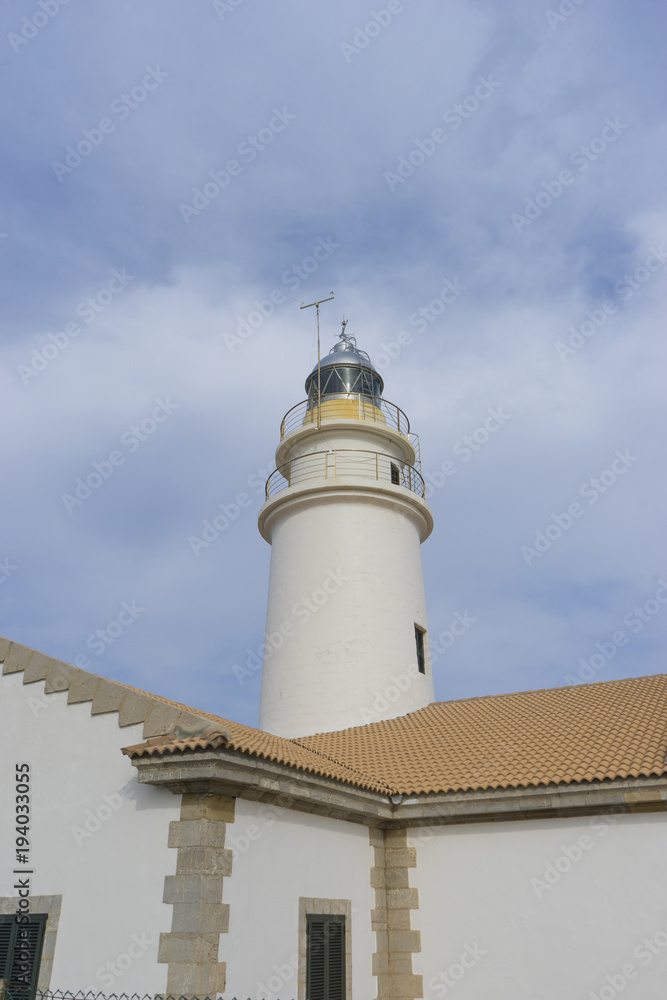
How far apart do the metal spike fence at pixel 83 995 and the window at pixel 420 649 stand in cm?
805

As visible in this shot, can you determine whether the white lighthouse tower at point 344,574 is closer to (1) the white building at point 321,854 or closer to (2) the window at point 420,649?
(2) the window at point 420,649

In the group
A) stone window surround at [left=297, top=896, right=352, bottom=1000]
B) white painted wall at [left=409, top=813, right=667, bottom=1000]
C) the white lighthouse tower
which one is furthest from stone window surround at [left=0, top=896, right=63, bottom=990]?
the white lighthouse tower

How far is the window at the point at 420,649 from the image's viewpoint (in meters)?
15.1

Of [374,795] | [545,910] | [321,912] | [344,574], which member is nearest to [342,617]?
[344,574]

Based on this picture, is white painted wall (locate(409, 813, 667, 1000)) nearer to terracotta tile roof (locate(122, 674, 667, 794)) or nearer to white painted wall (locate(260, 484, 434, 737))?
terracotta tile roof (locate(122, 674, 667, 794))

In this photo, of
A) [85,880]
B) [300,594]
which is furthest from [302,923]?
[300,594]

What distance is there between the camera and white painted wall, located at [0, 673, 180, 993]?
700 cm

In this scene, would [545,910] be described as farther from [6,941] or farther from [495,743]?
[6,941]

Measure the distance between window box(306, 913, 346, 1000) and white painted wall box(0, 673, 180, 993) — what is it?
1.94 metres

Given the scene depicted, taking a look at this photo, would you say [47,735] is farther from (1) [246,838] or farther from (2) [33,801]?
(1) [246,838]

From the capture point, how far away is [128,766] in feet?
25.3

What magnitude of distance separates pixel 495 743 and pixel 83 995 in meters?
6.18

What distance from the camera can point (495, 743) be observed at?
10.9 metres

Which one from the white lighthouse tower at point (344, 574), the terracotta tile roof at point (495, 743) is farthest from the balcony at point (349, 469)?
the terracotta tile roof at point (495, 743)
